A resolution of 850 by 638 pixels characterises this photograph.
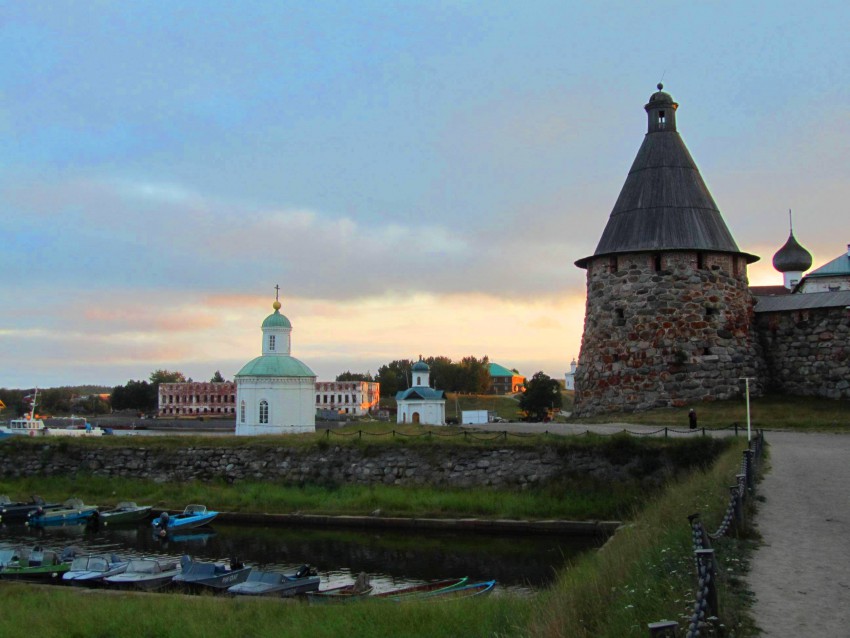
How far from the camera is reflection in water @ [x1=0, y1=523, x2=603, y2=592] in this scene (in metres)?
16.5

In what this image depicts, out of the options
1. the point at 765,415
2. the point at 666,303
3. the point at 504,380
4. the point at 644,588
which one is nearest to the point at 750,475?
the point at 644,588

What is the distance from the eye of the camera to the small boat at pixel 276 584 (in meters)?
14.0

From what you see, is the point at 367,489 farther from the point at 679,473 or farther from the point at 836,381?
the point at 836,381

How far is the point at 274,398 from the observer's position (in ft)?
125

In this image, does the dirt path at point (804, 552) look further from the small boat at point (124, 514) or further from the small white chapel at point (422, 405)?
the small white chapel at point (422, 405)

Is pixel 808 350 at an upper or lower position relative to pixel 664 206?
lower

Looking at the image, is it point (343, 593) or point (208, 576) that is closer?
point (343, 593)

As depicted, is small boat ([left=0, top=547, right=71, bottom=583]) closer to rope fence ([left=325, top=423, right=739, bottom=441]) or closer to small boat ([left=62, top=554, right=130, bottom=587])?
small boat ([left=62, top=554, right=130, bottom=587])

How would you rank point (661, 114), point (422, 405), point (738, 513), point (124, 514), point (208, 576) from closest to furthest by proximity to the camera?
1. point (738, 513)
2. point (208, 576)
3. point (124, 514)
4. point (661, 114)
5. point (422, 405)

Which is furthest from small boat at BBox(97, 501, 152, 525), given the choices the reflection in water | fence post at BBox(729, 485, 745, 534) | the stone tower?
fence post at BBox(729, 485, 745, 534)

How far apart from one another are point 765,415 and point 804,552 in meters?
18.0

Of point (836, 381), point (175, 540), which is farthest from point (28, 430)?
point (836, 381)

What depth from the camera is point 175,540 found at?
2091 cm

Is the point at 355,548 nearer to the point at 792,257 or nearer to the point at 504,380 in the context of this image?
the point at 792,257
